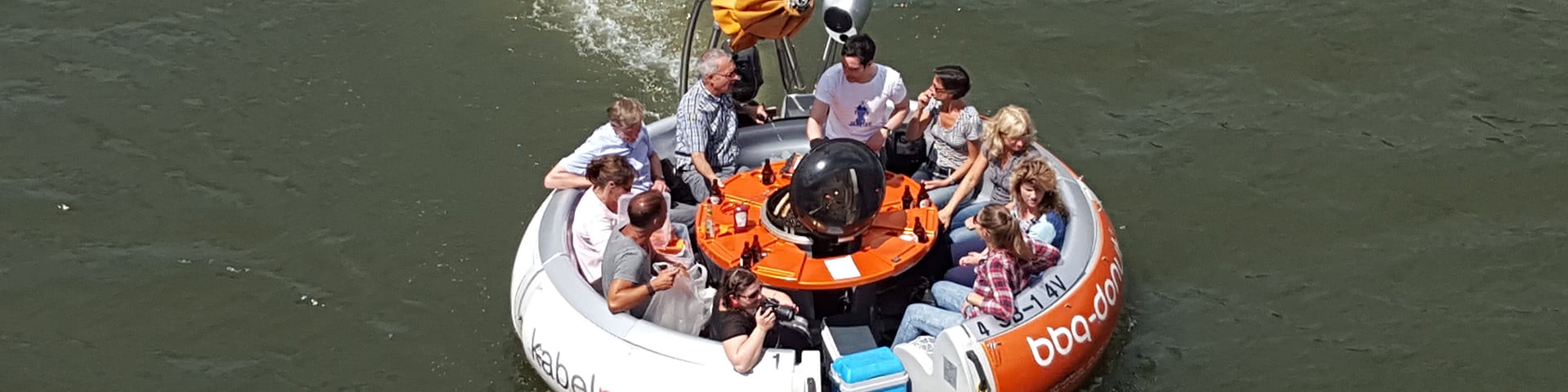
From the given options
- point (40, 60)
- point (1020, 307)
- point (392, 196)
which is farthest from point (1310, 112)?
point (40, 60)

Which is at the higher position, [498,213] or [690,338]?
[690,338]

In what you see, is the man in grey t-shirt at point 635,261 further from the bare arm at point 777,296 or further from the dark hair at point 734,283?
the bare arm at point 777,296

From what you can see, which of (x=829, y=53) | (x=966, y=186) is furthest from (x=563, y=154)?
(x=966, y=186)

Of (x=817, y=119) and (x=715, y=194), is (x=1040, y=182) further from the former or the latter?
(x=715, y=194)

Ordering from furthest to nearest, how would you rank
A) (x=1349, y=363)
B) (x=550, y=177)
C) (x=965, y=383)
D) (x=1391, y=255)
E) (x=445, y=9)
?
(x=445, y=9), (x=1391, y=255), (x=1349, y=363), (x=550, y=177), (x=965, y=383)

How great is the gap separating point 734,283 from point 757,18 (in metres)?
2.16

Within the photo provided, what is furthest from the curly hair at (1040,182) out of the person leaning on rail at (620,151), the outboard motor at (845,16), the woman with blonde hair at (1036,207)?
the person leaning on rail at (620,151)

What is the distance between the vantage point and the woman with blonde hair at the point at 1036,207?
7469mm

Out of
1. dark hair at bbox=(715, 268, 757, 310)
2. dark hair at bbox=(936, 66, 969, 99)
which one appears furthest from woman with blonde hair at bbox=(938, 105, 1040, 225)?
dark hair at bbox=(715, 268, 757, 310)

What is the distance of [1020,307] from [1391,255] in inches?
143

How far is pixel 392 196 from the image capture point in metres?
10.3

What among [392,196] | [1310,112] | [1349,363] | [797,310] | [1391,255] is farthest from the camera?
[1310,112]

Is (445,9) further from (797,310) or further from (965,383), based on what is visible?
(965,383)

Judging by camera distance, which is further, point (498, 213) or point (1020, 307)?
point (498, 213)
